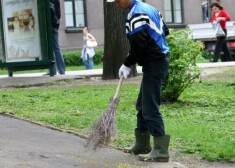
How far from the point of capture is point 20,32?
51.2ft

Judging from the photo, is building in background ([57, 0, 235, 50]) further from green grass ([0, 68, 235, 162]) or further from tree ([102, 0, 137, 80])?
green grass ([0, 68, 235, 162])

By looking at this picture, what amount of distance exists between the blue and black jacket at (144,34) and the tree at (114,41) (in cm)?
750

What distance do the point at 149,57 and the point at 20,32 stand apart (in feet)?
29.9

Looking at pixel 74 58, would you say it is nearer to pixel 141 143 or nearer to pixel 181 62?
pixel 181 62

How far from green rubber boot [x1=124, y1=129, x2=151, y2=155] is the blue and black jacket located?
2.78ft

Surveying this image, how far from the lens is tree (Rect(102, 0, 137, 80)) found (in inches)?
570

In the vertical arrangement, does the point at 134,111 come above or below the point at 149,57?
below

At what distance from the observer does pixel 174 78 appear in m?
10.6

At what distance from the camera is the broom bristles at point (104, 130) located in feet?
22.9

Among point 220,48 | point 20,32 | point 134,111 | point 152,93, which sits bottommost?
point 134,111

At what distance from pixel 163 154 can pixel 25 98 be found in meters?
4.99

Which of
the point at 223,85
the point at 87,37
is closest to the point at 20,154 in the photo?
the point at 223,85

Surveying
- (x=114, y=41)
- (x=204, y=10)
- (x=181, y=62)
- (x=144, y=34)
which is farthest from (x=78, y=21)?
(x=144, y=34)

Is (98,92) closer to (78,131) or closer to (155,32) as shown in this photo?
(78,131)
